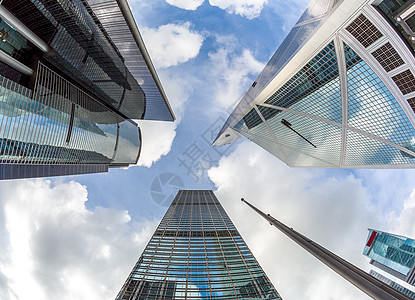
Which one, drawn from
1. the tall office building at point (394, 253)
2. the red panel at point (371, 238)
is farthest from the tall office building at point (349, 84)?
the red panel at point (371, 238)

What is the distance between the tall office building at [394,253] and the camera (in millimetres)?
76312

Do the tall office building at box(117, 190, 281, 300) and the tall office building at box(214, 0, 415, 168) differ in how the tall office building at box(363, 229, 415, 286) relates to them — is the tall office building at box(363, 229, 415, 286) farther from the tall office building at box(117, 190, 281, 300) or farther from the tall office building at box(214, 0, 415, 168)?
the tall office building at box(117, 190, 281, 300)

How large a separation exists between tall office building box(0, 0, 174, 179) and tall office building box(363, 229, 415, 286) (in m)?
119

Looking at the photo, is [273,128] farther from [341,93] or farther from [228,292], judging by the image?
[228,292]

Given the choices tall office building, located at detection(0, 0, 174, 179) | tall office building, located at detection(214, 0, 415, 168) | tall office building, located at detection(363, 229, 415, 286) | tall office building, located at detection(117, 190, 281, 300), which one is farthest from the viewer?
tall office building, located at detection(363, 229, 415, 286)

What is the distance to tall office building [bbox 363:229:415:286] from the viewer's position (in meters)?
76.3

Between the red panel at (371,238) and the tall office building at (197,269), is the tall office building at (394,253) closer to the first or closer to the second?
the red panel at (371,238)

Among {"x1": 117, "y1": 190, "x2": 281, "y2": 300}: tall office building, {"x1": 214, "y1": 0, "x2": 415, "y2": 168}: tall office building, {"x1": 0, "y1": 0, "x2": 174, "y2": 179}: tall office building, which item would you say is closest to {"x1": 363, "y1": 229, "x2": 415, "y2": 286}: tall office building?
{"x1": 214, "y1": 0, "x2": 415, "y2": 168}: tall office building

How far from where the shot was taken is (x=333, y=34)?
102 feet

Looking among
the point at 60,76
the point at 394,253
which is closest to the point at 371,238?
the point at 394,253

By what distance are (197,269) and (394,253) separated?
9198 cm

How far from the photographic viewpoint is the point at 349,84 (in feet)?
125

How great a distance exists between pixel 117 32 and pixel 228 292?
7011 centimetres

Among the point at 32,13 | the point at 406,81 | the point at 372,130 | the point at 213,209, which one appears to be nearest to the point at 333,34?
the point at 406,81
